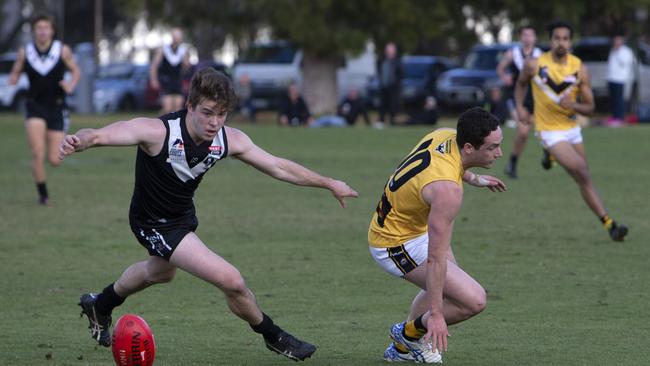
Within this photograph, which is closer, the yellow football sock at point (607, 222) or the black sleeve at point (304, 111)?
the yellow football sock at point (607, 222)

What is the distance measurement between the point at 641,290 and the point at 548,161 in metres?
5.06

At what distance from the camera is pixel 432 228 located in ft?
22.4

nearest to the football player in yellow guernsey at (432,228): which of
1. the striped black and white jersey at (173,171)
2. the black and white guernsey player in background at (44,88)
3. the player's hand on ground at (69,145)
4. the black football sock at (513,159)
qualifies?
the striped black and white jersey at (173,171)

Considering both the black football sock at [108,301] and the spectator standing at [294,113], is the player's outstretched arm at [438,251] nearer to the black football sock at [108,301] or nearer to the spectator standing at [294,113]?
the black football sock at [108,301]

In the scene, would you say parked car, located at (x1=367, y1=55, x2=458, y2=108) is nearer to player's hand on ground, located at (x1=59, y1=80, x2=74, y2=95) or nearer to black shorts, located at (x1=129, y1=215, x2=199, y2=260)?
player's hand on ground, located at (x1=59, y1=80, x2=74, y2=95)

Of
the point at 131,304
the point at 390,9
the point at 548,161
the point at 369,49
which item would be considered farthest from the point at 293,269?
the point at 369,49

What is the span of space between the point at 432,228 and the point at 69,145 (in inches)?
77.1

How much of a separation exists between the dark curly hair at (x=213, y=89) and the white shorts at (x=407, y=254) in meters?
1.28

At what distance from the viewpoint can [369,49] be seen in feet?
144

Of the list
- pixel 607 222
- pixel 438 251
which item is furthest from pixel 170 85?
pixel 438 251

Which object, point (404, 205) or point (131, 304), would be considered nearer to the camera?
point (404, 205)

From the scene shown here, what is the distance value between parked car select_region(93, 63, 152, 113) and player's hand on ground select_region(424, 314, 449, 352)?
37106 millimetres

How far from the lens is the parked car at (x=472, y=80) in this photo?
37.0 metres

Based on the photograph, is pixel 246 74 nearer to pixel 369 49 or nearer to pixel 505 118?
pixel 369 49
